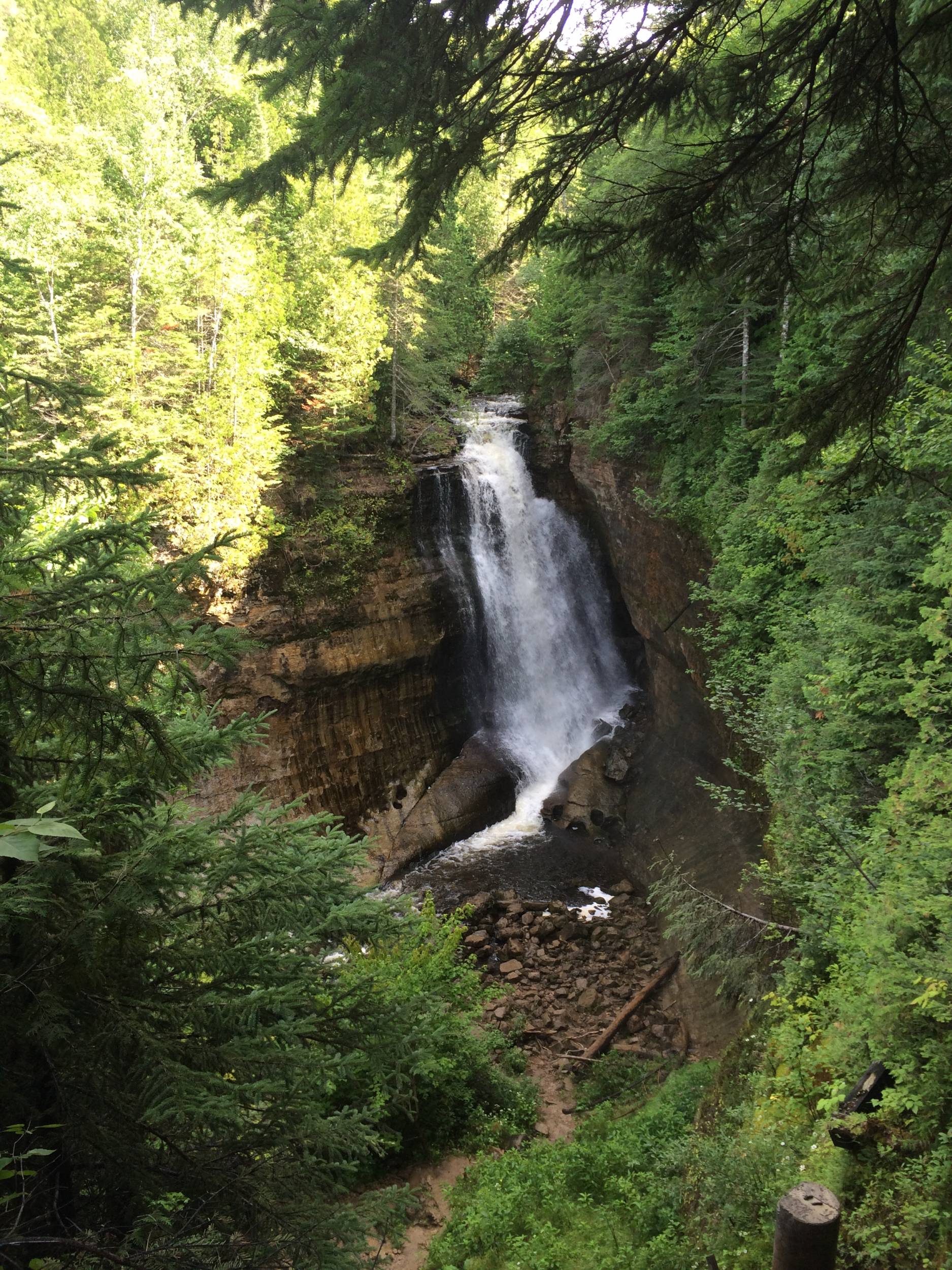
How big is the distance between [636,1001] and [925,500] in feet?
30.1

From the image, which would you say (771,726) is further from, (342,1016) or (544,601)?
(544,601)

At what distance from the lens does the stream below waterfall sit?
20.1 meters

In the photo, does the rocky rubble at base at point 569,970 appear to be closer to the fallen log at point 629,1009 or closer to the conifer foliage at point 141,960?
the fallen log at point 629,1009

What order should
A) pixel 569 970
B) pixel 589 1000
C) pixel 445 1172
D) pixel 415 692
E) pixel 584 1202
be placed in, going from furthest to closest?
pixel 415 692 → pixel 569 970 → pixel 589 1000 → pixel 445 1172 → pixel 584 1202

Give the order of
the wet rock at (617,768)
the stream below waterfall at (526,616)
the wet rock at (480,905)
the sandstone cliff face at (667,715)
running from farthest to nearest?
1. the stream below waterfall at (526,616)
2. the wet rock at (617,768)
3. the wet rock at (480,905)
4. the sandstone cliff face at (667,715)

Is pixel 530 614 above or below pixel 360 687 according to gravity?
above

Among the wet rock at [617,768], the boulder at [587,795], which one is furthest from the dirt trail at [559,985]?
the wet rock at [617,768]

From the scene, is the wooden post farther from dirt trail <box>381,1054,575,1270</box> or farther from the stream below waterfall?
the stream below waterfall

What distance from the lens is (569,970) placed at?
43.4 ft

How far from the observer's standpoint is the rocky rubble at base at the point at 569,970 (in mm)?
11570

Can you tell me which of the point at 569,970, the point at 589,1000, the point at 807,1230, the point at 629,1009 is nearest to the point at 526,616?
the point at 569,970

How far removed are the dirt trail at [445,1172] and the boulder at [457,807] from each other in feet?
21.1

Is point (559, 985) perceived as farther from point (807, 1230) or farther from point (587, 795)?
point (807, 1230)

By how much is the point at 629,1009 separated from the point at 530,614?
1141 centimetres
